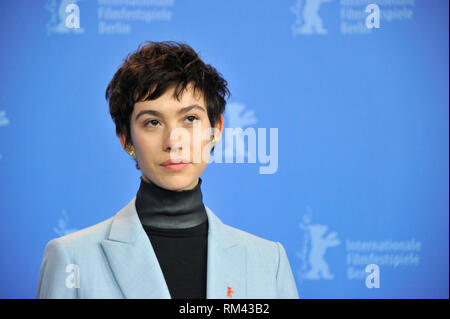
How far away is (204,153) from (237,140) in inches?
26.9

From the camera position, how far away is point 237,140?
7.69 ft

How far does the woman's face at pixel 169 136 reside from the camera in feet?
5.24

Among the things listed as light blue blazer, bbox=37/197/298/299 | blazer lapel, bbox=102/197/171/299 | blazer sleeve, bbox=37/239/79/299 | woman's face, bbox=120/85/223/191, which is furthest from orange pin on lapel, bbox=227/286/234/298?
blazer sleeve, bbox=37/239/79/299

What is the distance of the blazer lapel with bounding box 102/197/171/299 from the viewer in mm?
1516

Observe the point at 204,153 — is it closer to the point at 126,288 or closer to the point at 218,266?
the point at 218,266

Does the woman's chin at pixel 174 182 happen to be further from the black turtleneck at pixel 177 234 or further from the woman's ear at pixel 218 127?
the woman's ear at pixel 218 127

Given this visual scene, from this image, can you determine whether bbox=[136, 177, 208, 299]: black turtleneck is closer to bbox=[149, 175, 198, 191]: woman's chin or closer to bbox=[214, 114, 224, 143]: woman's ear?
bbox=[149, 175, 198, 191]: woman's chin

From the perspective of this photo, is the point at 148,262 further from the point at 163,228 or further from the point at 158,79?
the point at 158,79

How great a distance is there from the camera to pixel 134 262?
1.54 meters

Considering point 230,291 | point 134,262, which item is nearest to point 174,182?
point 134,262

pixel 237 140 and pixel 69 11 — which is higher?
pixel 69 11
